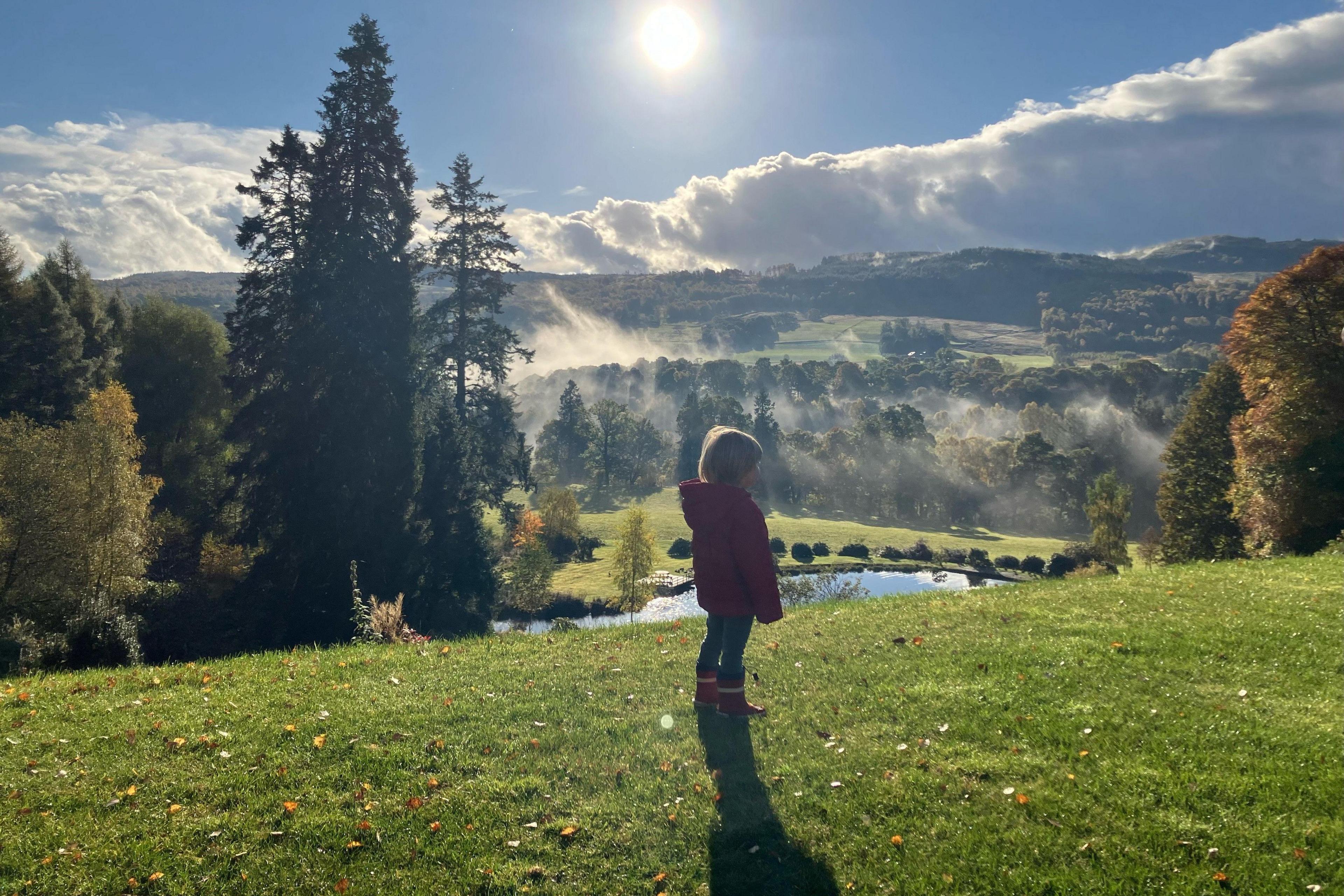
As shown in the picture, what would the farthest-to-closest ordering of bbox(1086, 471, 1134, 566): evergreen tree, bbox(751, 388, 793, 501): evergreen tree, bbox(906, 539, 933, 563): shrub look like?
bbox(751, 388, 793, 501): evergreen tree, bbox(906, 539, 933, 563): shrub, bbox(1086, 471, 1134, 566): evergreen tree

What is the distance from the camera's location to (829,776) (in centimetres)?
628

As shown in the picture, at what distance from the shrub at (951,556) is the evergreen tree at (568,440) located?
8695 cm

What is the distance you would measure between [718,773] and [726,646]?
4.30 ft

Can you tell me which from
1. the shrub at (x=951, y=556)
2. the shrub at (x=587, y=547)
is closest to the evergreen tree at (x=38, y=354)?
the shrub at (x=587, y=547)

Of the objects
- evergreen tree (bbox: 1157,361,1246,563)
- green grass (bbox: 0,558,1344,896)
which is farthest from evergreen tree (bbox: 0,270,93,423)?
evergreen tree (bbox: 1157,361,1246,563)

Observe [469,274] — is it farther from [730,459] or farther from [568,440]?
[568,440]

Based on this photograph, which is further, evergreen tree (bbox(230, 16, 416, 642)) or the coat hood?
evergreen tree (bbox(230, 16, 416, 642))

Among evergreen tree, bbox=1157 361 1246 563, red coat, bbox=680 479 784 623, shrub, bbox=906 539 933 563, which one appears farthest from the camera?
shrub, bbox=906 539 933 563

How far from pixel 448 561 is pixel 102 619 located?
14.0 metres

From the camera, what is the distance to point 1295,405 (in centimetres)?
2034

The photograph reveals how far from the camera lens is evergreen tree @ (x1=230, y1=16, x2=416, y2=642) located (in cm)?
2833

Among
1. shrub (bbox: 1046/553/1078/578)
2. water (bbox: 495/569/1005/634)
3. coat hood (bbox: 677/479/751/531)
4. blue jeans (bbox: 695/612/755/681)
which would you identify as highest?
coat hood (bbox: 677/479/751/531)

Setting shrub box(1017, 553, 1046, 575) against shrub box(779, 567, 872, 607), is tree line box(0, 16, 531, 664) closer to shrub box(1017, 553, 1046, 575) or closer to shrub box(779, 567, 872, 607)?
shrub box(779, 567, 872, 607)

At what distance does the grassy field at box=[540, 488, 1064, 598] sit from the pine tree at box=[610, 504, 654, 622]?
17.6 feet
